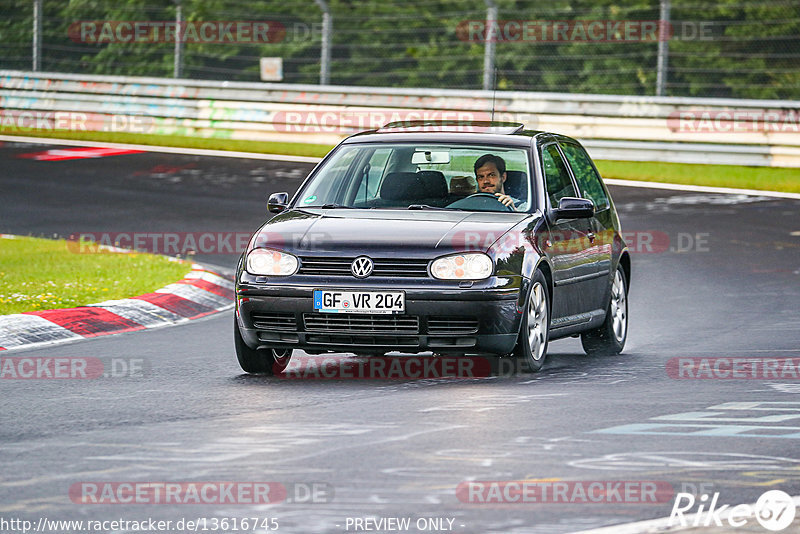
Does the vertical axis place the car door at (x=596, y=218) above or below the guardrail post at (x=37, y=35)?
below

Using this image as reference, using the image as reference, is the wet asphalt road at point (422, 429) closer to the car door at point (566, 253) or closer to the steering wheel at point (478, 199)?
the car door at point (566, 253)

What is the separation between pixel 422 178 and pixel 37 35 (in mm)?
20459

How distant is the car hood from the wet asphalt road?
76 cm

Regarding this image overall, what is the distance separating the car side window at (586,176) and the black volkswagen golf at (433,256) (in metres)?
0.08

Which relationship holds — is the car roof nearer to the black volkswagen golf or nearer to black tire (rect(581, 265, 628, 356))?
the black volkswagen golf

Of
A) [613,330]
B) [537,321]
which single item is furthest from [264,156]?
→ [537,321]

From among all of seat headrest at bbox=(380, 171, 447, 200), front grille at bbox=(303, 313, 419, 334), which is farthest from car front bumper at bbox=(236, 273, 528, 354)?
seat headrest at bbox=(380, 171, 447, 200)

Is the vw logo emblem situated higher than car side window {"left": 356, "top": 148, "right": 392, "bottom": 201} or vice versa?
car side window {"left": 356, "top": 148, "right": 392, "bottom": 201}

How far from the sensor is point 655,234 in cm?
1752

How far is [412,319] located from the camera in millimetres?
9094

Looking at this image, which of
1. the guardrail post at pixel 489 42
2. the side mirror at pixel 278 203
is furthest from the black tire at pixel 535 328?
the guardrail post at pixel 489 42

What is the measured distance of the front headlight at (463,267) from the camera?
359 inches

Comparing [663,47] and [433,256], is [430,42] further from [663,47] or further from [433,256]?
[433,256]

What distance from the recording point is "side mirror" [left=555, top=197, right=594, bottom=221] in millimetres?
10172
